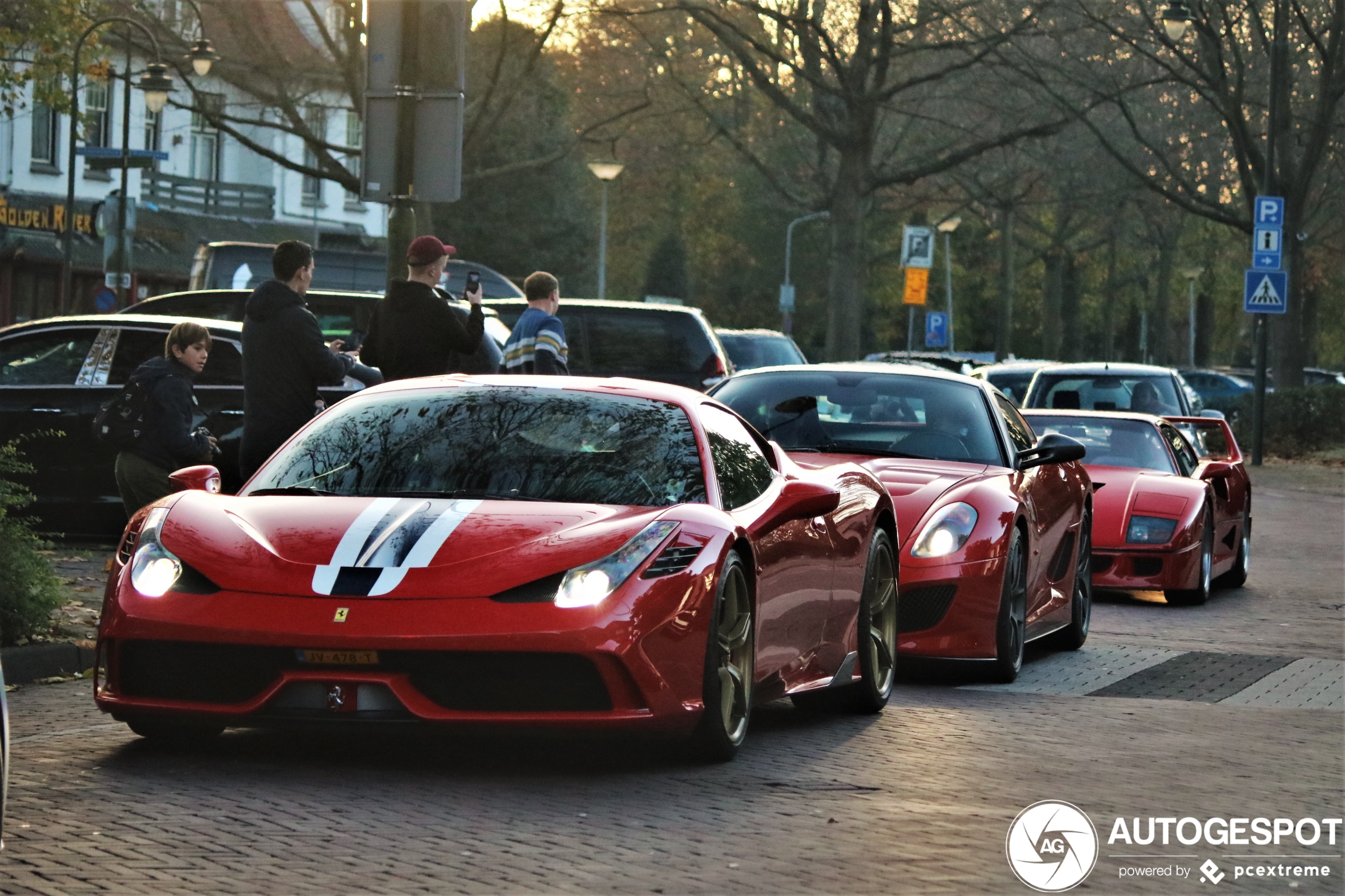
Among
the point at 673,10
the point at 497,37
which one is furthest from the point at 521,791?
the point at 497,37

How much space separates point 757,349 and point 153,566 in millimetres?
20073

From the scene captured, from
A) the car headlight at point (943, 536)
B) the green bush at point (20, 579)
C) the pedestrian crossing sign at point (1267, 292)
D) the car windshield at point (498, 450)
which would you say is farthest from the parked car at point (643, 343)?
the pedestrian crossing sign at point (1267, 292)

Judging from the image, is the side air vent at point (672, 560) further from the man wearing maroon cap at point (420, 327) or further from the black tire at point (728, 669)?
the man wearing maroon cap at point (420, 327)

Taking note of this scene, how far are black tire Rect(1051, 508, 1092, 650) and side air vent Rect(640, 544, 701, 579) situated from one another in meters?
5.27

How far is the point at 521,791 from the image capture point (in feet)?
20.9

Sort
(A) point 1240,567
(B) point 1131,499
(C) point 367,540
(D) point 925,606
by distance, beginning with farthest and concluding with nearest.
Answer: (A) point 1240,567 < (B) point 1131,499 < (D) point 925,606 < (C) point 367,540

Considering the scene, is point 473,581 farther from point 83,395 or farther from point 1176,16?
point 1176,16

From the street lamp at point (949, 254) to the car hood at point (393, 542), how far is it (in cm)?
5445

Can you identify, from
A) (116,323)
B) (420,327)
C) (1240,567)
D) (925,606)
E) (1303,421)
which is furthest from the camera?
(1303,421)

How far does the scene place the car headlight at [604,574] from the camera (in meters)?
6.43

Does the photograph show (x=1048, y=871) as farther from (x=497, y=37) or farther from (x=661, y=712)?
(x=497, y=37)

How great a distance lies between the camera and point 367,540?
6.61 m

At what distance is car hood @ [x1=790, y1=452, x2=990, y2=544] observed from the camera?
9.96 m

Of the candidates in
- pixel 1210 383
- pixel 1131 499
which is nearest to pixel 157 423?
pixel 1131 499
